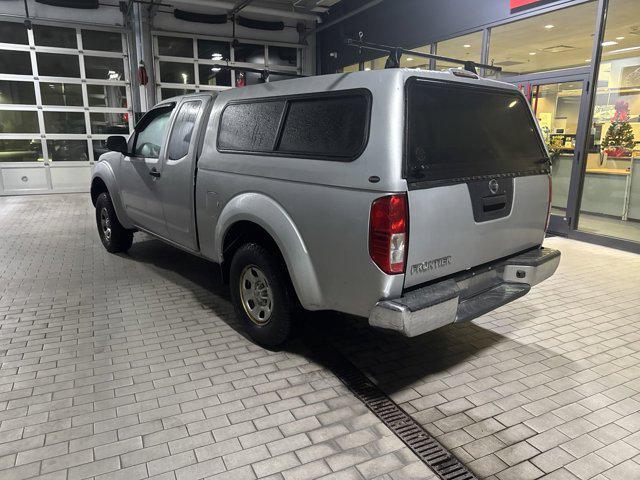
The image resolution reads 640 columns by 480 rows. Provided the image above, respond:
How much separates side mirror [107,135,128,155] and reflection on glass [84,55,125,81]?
8361mm

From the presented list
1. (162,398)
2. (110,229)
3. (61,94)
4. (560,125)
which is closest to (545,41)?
(560,125)

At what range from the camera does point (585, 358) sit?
136 inches

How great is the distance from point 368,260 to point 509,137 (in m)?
1.60

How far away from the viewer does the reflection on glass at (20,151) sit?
11531 millimetres

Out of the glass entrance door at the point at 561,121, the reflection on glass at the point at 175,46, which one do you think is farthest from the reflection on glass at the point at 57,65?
the glass entrance door at the point at 561,121

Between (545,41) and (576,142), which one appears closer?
(576,142)

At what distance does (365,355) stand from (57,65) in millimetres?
12054

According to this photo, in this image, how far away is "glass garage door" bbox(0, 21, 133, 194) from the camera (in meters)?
11.4

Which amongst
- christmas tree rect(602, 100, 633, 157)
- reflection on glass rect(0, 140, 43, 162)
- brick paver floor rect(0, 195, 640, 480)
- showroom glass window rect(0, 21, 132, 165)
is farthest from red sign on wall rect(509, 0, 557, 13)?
reflection on glass rect(0, 140, 43, 162)

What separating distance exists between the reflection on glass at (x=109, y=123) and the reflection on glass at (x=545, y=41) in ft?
30.5

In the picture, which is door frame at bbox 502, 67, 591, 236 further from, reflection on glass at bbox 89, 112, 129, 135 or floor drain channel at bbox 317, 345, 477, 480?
reflection on glass at bbox 89, 112, 129, 135

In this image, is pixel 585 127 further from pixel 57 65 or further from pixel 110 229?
pixel 57 65

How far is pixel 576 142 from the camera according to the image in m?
7.20

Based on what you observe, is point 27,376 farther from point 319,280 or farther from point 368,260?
point 368,260
